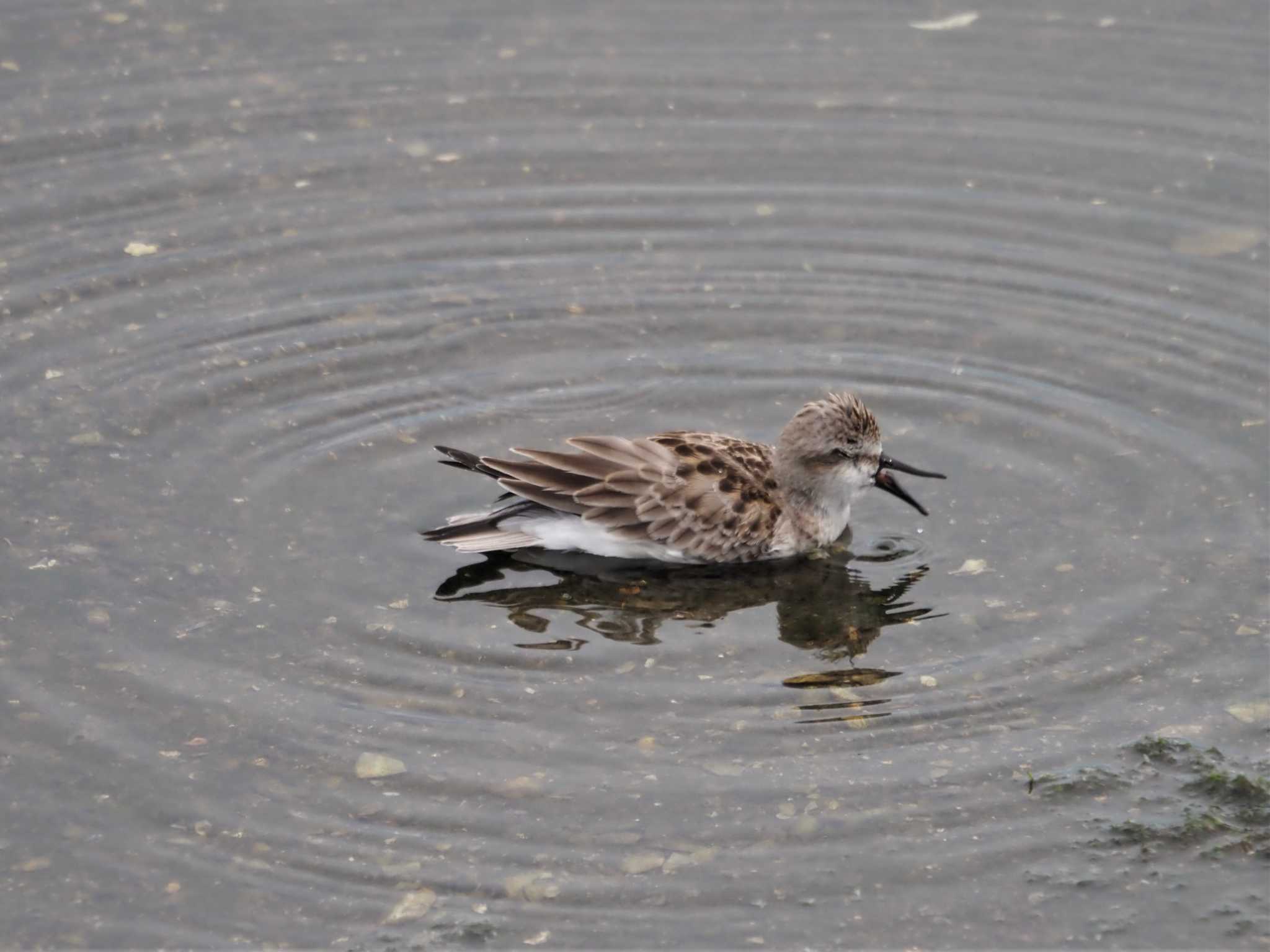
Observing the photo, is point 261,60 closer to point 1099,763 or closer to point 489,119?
point 489,119

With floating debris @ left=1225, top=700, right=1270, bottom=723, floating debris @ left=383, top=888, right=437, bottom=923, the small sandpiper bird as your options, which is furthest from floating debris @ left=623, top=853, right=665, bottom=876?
floating debris @ left=1225, top=700, right=1270, bottom=723

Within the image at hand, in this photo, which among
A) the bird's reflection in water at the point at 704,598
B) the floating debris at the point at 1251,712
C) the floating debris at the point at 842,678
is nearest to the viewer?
the floating debris at the point at 1251,712

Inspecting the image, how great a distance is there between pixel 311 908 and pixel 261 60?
336 inches

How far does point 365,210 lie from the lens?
42.2ft

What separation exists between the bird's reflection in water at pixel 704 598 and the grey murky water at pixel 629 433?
0.04 metres

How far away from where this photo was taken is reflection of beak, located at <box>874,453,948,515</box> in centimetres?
1033

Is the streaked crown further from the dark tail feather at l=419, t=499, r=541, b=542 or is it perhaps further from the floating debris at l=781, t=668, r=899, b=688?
the floating debris at l=781, t=668, r=899, b=688

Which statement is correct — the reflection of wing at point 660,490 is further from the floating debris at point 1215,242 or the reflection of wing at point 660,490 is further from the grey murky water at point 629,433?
the floating debris at point 1215,242

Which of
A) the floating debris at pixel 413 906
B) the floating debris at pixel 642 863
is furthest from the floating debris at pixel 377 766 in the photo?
the floating debris at pixel 642 863

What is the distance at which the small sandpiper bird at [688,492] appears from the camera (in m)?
10.1

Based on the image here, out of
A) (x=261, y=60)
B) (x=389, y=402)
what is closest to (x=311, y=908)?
(x=389, y=402)

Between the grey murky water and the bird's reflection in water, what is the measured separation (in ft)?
0.14

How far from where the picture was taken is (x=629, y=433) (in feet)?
36.0

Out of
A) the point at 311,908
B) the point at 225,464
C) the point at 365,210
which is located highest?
the point at 365,210
